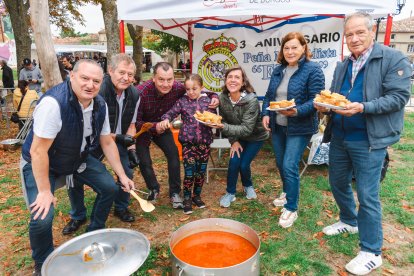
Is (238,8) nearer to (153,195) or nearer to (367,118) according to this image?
(367,118)

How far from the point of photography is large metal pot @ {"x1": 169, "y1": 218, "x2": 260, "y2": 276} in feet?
6.24

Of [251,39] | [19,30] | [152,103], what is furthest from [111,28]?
[19,30]

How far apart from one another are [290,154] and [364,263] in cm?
117

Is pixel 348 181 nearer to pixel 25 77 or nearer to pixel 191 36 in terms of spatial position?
pixel 191 36

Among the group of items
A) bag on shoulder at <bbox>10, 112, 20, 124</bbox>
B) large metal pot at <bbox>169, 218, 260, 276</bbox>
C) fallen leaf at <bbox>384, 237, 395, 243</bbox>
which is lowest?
fallen leaf at <bbox>384, 237, 395, 243</bbox>

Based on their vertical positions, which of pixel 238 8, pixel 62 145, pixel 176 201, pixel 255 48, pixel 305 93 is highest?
pixel 238 8

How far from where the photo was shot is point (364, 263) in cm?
257

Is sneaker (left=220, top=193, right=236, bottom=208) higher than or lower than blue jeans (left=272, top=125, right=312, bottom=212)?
lower

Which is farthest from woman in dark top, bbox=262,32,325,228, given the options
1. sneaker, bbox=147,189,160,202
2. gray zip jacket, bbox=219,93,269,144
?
sneaker, bbox=147,189,160,202

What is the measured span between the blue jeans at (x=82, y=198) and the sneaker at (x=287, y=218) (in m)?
1.78

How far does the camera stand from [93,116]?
8.24ft

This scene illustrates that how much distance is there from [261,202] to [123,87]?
89.3 inches

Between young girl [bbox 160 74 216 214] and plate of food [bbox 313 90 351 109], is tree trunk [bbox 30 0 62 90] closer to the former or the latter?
young girl [bbox 160 74 216 214]

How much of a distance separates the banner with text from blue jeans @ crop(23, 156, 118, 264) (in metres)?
3.75
